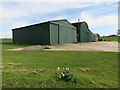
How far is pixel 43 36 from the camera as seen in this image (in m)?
19.1

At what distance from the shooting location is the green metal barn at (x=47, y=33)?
1836cm

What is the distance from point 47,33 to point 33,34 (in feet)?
15.8

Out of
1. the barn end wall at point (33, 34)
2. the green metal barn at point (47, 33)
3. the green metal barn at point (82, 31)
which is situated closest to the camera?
the green metal barn at point (47, 33)

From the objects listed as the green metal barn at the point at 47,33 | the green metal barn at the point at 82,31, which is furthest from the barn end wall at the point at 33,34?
the green metal barn at the point at 82,31

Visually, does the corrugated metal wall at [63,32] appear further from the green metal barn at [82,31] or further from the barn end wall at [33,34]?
the green metal barn at [82,31]

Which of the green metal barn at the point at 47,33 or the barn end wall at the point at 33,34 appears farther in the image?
the barn end wall at the point at 33,34

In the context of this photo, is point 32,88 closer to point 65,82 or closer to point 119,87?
point 65,82

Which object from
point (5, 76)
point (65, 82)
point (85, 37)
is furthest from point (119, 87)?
point (85, 37)

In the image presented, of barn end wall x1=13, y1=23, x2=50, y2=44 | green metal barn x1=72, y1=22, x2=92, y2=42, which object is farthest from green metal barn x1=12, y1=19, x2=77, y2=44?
green metal barn x1=72, y1=22, x2=92, y2=42

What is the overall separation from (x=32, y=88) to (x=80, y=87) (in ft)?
5.27

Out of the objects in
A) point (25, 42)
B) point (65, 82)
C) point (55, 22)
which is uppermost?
point (55, 22)

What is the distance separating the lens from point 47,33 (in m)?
18.3

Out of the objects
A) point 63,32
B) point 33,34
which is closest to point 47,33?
point 63,32

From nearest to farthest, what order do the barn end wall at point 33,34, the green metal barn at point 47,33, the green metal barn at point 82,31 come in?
the green metal barn at point 47,33 < the barn end wall at point 33,34 < the green metal barn at point 82,31
